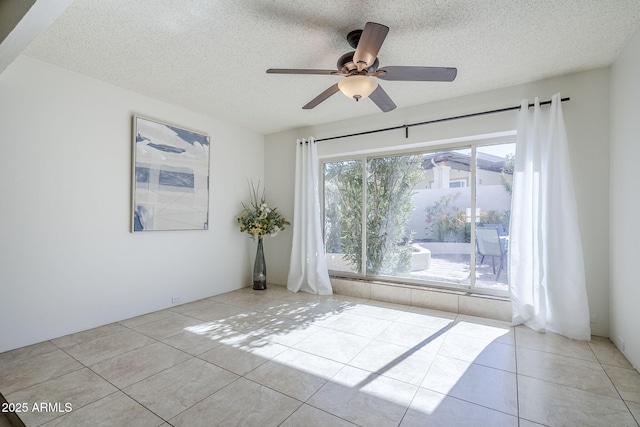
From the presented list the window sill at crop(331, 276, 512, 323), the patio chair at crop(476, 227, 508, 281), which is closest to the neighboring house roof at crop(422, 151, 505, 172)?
the patio chair at crop(476, 227, 508, 281)

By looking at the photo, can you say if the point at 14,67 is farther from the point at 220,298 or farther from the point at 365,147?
the point at 365,147

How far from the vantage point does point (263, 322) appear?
3053 millimetres

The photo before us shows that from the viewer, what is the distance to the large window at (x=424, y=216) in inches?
132

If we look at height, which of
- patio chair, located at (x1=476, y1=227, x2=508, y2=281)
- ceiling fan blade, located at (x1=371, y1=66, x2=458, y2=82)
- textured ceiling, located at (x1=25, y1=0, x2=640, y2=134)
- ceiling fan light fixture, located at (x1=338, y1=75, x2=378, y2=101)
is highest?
textured ceiling, located at (x1=25, y1=0, x2=640, y2=134)

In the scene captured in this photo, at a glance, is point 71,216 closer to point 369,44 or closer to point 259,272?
point 259,272

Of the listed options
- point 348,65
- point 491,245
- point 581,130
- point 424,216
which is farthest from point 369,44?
point 491,245

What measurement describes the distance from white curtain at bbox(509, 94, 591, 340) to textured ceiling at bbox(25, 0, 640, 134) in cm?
59

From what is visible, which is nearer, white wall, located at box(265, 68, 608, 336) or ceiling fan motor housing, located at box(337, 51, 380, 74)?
ceiling fan motor housing, located at box(337, 51, 380, 74)

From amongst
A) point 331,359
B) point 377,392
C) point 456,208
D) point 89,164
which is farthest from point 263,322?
point 456,208

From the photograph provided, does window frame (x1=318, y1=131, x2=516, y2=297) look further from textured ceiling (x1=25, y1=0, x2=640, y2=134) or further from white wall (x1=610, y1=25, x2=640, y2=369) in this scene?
white wall (x1=610, y1=25, x2=640, y2=369)

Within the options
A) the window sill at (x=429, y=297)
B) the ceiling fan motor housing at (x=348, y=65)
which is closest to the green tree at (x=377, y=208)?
the window sill at (x=429, y=297)

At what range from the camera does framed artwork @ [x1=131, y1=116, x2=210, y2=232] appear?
3.20 meters

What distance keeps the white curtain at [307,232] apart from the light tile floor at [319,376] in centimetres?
115

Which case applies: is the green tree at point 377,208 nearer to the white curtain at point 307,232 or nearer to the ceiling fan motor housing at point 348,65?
the white curtain at point 307,232
